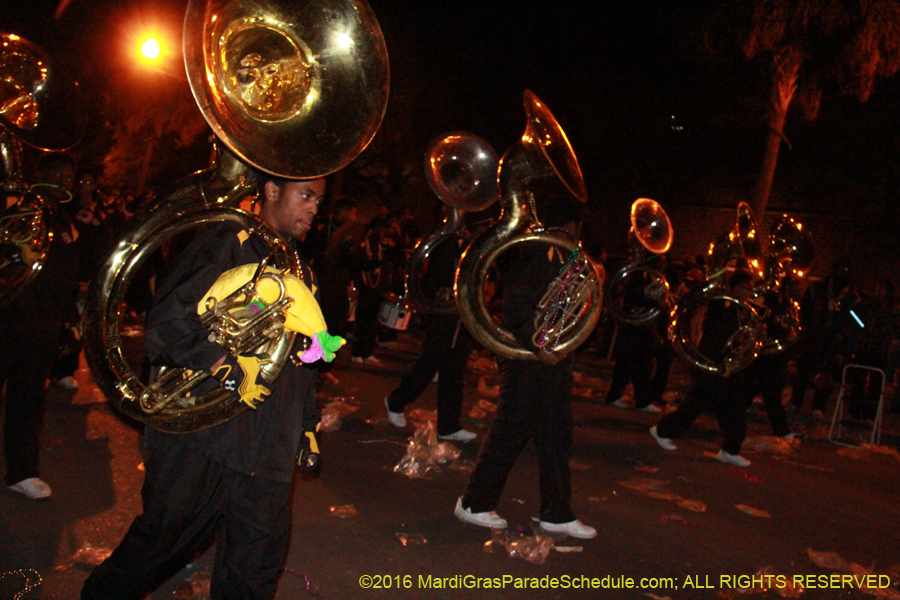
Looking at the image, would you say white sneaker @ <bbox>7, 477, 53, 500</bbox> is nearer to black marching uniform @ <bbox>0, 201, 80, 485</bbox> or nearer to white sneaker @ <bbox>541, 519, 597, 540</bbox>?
black marching uniform @ <bbox>0, 201, 80, 485</bbox>

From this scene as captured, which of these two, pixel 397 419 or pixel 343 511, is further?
pixel 397 419

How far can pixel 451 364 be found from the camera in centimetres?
564

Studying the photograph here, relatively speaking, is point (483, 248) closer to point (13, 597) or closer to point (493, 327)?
point (493, 327)

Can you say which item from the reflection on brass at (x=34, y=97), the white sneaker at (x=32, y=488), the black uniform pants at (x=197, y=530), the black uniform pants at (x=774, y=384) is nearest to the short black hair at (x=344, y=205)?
the reflection on brass at (x=34, y=97)

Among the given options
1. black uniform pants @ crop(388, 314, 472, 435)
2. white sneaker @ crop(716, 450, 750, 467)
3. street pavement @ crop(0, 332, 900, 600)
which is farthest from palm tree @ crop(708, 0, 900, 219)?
black uniform pants @ crop(388, 314, 472, 435)

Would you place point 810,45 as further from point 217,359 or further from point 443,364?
point 217,359

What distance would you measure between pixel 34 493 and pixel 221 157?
94.3 inches

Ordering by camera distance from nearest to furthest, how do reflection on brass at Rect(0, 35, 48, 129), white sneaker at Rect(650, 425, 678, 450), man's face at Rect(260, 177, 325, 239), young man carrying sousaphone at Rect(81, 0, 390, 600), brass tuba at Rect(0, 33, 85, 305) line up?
young man carrying sousaphone at Rect(81, 0, 390, 600)
man's face at Rect(260, 177, 325, 239)
brass tuba at Rect(0, 33, 85, 305)
reflection on brass at Rect(0, 35, 48, 129)
white sneaker at Rect(650, 425, 678, 450)

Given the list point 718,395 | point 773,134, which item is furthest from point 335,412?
point 773,134

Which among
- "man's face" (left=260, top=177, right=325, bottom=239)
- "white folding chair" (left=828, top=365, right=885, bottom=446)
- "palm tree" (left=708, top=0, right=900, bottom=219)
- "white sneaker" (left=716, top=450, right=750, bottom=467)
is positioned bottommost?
"white sneaker" (left=716, top=450, right=750, bottom=467)

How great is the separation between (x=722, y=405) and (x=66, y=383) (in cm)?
556

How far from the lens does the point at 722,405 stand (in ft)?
19.6

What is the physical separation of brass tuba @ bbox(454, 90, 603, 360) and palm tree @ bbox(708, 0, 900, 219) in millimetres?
8756

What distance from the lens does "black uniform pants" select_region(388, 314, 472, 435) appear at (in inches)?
222
